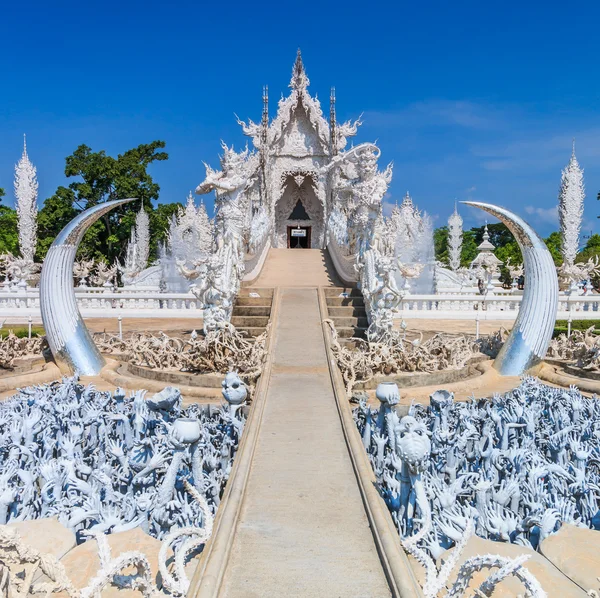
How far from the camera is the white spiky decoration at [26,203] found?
2955 centimetres

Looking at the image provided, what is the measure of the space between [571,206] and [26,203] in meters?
27.6

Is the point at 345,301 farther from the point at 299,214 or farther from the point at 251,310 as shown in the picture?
the point at 299,214

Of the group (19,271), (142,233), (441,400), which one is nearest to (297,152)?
(19,271)

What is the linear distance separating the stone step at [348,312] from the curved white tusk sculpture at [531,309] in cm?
275

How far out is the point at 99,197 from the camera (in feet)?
113

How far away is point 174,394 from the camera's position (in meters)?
5.25

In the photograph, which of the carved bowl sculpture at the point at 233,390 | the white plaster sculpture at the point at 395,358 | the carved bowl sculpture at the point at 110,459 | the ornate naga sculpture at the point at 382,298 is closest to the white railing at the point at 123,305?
the ornate naga sculpture at the point at 382,298

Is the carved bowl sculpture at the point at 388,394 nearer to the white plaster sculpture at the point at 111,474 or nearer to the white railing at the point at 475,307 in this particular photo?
the white plaster sculpture at the point at 111,474

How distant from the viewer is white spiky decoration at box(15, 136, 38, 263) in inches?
1163

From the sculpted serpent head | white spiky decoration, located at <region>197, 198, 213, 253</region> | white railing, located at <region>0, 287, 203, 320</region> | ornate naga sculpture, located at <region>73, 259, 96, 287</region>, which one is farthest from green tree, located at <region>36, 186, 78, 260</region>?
the sculpted serpent head

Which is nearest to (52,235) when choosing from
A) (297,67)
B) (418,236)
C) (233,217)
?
(297,67)

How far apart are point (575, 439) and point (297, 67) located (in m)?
21.2

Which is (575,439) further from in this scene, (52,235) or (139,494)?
(52,235)

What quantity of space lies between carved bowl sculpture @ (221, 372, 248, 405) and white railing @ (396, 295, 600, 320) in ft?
31.4
